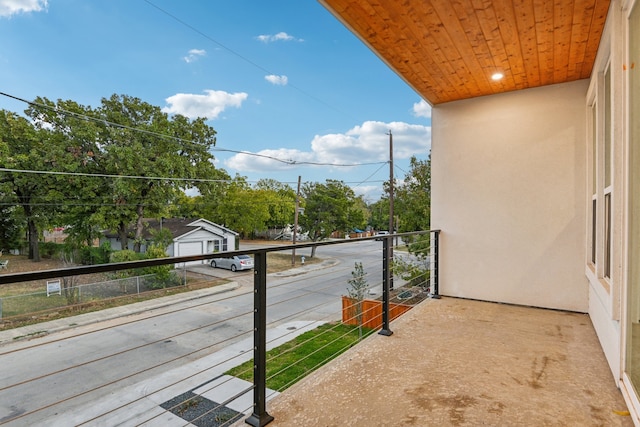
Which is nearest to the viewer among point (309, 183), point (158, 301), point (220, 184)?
point (158, 301)

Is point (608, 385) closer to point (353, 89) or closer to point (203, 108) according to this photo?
A: point (353, 89)

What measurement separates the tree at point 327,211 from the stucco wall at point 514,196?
16.3 meters

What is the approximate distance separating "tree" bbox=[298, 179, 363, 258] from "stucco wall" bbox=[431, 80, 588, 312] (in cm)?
1627

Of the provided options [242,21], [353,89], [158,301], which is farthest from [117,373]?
[353,89]

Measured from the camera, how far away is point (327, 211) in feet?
67.5

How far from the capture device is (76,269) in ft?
3.29

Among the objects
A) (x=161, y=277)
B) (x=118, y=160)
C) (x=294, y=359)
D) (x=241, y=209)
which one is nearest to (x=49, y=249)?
(x=118, y=160)

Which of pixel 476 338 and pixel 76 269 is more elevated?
pixel 76 269

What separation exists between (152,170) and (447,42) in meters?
14.3

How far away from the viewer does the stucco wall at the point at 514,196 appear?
3.34m

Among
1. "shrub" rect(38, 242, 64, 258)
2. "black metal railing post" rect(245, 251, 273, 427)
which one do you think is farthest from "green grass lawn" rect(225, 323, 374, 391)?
"shrub" rect(38, 242, 64, 258)

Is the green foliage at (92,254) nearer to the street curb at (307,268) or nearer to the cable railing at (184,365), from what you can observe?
the street curb at (307,268)

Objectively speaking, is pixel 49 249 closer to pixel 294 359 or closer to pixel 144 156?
pixel 144 156

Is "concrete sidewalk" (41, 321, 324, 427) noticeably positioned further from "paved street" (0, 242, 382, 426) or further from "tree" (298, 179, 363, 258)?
"tree" (298, 179, 363, 258)
